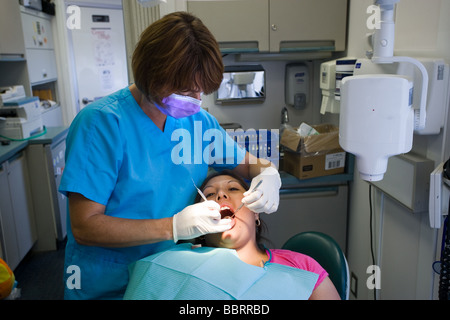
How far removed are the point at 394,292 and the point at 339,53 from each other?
1.34 metres

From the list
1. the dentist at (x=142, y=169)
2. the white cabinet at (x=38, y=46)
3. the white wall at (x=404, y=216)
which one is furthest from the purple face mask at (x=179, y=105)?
the white cabinet at (x=38, y=46)

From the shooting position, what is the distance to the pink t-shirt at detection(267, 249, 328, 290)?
1.25 m

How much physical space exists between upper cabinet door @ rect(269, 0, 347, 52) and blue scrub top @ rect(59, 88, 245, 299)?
3.48ft

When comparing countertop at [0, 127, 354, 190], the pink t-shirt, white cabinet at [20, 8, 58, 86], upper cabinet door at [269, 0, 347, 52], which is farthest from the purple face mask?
white cabinet at [20, 8, 58, 86]

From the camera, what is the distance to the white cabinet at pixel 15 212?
7.88 ft

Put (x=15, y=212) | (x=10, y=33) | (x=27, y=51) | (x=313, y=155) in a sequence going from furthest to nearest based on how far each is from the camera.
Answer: (x=27, y=51) < (x=10, y=33) < (x=15, y=212) < (x=313, y=155)

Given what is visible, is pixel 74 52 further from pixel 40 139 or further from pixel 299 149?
pixel 299 149

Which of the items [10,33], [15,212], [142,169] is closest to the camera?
[142,169]

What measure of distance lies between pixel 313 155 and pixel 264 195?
0.84 metres

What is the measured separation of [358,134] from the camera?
92cm

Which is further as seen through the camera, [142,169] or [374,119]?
[142,169]

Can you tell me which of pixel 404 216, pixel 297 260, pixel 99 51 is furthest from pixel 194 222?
pixel 99 51

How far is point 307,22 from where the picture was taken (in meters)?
2.16

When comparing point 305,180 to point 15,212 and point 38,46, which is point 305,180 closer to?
point 15,212
